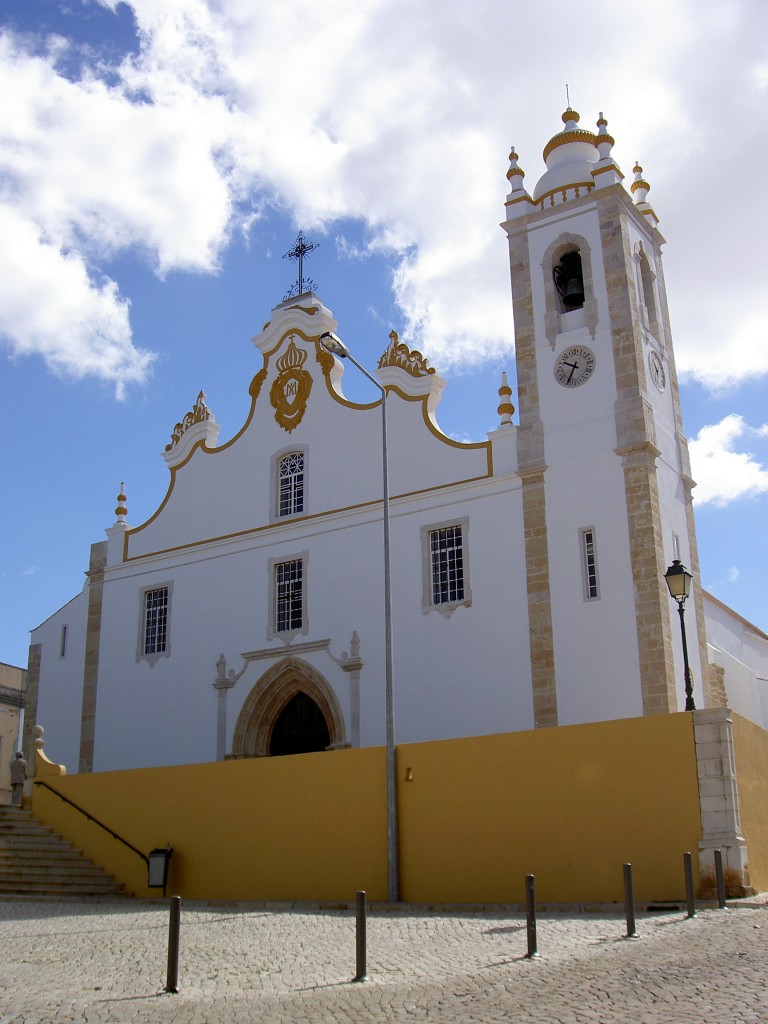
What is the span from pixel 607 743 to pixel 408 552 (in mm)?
7885

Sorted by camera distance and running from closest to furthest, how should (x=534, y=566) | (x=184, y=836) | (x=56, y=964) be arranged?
(x=56, y=964)
(x=184, y=836)
(x=534, y=566)

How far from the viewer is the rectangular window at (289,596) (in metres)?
21.9

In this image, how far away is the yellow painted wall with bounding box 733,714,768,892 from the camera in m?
12.8

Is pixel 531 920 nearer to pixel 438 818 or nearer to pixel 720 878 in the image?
pixel 720 878

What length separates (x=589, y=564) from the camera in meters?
18.7

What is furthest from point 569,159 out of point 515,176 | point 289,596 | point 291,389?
point 289,596

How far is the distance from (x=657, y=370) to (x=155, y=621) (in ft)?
38.5

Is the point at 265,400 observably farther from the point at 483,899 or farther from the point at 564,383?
the point at 483,899

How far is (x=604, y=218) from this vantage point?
68.1 ft

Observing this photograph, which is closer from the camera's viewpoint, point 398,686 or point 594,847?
point 594,847

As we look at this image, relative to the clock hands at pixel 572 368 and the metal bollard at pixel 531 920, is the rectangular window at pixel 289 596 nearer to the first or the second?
the clock hands at pixel 572 368

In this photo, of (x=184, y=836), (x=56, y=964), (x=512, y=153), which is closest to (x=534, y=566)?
(x=184, y=836)

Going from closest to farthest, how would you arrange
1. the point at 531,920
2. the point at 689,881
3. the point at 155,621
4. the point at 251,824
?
the point at 531,920
the point at 689,881
the point at 251,824
the point at 155,621

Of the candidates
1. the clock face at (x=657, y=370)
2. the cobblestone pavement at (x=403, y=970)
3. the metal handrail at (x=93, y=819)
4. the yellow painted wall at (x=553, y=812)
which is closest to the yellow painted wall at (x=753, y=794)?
the yellow painted wall at (x=553, y=812)
